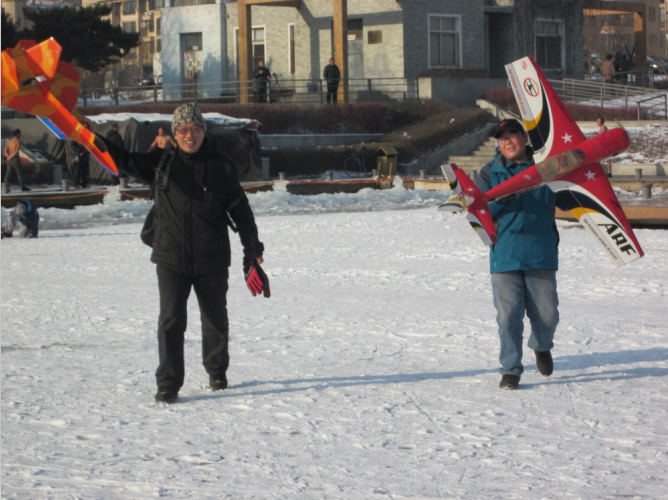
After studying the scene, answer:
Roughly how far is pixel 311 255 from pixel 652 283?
190 inches

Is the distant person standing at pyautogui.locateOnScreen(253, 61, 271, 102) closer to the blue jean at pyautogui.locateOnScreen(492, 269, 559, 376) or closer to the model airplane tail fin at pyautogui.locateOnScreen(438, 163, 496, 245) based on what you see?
the model airplane tail fin at pyautogui.locateOnScreen(438, 163, 496, 245)

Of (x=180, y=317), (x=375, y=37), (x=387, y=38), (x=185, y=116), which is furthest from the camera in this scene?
(x=375, y=37)

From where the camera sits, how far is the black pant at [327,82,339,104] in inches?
1308

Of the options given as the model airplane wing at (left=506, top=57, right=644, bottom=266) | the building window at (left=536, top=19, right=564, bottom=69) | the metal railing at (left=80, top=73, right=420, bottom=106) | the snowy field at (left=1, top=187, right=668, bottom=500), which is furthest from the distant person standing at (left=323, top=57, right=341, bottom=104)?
the model airplane wing at (left=506, top=57, right=644, bottom=266)

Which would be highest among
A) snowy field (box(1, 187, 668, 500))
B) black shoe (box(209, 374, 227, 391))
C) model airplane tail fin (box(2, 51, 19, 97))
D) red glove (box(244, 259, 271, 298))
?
model airplane tail fin (box(2, 51, 19, 97))

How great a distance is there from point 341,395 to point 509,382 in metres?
1.07

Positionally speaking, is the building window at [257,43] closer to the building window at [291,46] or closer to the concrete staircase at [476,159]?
the building window at [291,46]

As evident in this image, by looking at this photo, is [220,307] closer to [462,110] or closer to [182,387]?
[182,387]

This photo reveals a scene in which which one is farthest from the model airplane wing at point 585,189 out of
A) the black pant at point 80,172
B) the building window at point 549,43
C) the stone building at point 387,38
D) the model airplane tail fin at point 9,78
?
the building window at point 549,43

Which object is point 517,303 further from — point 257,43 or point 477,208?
point 257,43

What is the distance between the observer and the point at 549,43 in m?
39.3

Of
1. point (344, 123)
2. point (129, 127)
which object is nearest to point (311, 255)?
point (129, 127)

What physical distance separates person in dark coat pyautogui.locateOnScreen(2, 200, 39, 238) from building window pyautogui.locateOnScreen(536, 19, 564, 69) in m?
28.8

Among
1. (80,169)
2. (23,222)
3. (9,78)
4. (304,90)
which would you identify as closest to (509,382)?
(9,78)
